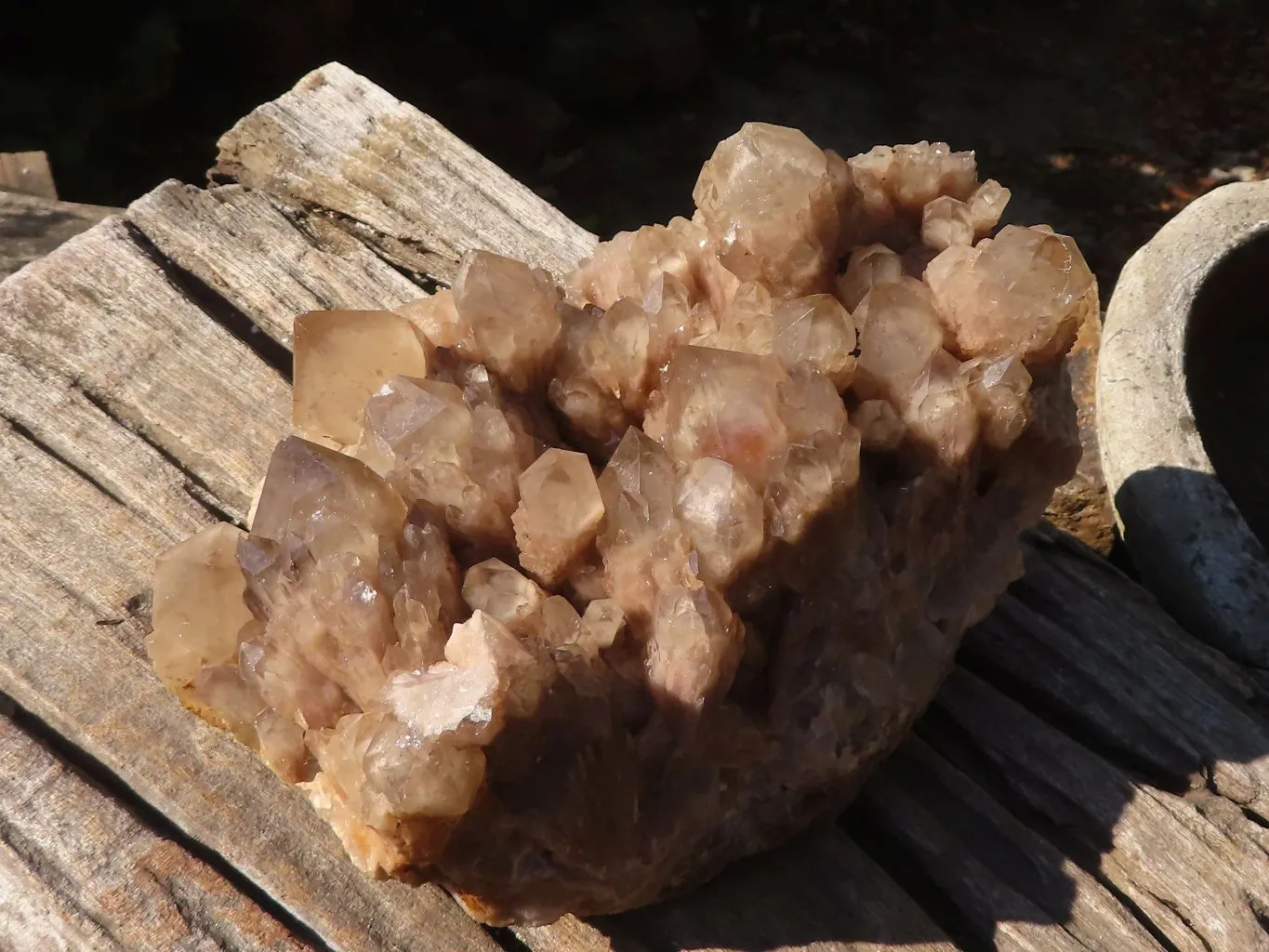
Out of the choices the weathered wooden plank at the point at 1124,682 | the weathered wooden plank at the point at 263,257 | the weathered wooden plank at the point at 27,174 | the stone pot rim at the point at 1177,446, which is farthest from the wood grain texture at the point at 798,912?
the weathered wooden plank at the point at 27,174

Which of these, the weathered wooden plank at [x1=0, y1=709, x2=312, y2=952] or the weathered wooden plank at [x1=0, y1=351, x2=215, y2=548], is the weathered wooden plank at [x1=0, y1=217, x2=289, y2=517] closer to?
the weathered wooden plank at [x1=0, y1=351, x2=215, y2=548]

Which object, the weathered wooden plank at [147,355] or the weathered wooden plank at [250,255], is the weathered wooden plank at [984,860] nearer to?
the weathered wooden plank at [147,355]

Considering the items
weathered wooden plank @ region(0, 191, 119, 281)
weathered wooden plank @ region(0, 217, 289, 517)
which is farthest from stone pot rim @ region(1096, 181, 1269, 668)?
weathered wooden plank @ region(0, 191, 119, 281)

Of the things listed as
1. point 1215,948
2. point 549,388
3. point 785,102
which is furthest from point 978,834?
point 785,102

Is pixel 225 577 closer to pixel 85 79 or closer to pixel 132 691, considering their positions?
pixel 132 691

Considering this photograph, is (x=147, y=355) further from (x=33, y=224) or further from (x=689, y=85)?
(x=689, y=85)

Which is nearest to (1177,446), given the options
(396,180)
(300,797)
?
(396,180)
